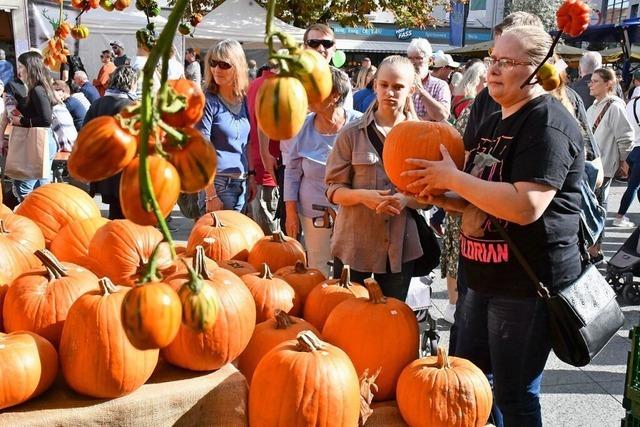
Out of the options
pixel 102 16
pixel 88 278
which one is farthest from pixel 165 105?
pixel 102 16

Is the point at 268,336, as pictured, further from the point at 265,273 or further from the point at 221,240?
the point at 221,240

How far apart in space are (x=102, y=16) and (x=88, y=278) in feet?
29.1

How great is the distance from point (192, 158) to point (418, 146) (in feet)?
5.24

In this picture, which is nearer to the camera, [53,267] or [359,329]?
[53,267]

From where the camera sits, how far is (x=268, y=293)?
244cm

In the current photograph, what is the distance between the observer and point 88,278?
6.82ft

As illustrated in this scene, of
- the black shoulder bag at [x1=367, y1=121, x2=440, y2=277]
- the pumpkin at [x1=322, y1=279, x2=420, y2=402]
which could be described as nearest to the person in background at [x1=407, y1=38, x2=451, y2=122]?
the black shoulder bag at [x1=367, y1=121, x2=440, y2=277]

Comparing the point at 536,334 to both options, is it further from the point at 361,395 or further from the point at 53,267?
the point at 53,267

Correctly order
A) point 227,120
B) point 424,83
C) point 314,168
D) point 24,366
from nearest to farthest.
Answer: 1. point 24,366
2. point 314,168
3. point 227,120
4. point 424,83

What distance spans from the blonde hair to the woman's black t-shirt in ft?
7.72

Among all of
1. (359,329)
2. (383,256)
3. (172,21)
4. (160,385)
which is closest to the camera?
(172,21)

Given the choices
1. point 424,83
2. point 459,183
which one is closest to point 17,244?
point 459,183

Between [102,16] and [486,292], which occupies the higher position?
[102,16]

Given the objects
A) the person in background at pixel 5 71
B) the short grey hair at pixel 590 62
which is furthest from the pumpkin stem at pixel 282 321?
the person in background at pixel 5 71
